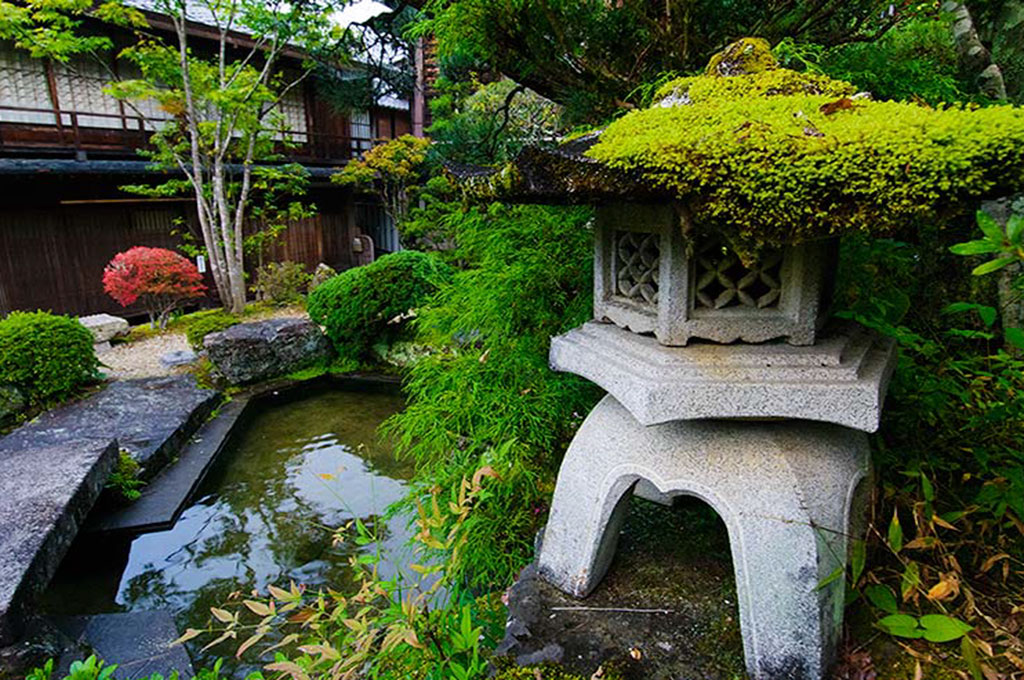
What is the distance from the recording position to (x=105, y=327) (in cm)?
967

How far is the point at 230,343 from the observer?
8.34m

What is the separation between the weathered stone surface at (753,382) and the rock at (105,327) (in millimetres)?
10334

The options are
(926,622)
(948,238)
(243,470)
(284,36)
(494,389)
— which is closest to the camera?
(926,622)

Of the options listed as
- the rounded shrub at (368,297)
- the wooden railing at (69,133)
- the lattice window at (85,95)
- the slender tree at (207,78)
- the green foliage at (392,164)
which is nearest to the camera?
the slender tree at (207,78)

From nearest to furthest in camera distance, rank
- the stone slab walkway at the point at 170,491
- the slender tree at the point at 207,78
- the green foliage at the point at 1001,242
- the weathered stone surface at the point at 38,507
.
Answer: the green foliage at the point at 1001,242 < the weathered stone surface at the point at 38,507 < the stone slab walkway at the point at 170,491 < the slender tree at the point at 207,78

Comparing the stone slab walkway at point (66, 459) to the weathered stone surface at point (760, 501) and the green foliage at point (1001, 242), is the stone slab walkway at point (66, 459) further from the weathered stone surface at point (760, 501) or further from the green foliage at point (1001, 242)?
the green foliage at point (1001, 242)

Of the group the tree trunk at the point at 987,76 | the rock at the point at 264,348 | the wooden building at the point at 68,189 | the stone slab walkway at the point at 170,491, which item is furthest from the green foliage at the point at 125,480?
the wooden building at the point at 68,189

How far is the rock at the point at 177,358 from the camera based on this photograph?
8656 mm

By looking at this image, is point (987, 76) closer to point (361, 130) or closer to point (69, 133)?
point (69, 133)

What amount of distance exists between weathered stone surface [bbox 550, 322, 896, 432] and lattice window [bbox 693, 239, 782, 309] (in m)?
0.16

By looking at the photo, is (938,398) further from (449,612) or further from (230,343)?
(230,343)

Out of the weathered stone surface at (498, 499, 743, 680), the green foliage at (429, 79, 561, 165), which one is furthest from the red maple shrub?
the weathered stone surface at (498, 499, 743, 680)

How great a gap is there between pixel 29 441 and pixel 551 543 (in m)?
6.08

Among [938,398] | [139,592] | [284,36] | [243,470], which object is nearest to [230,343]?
[243,470]
